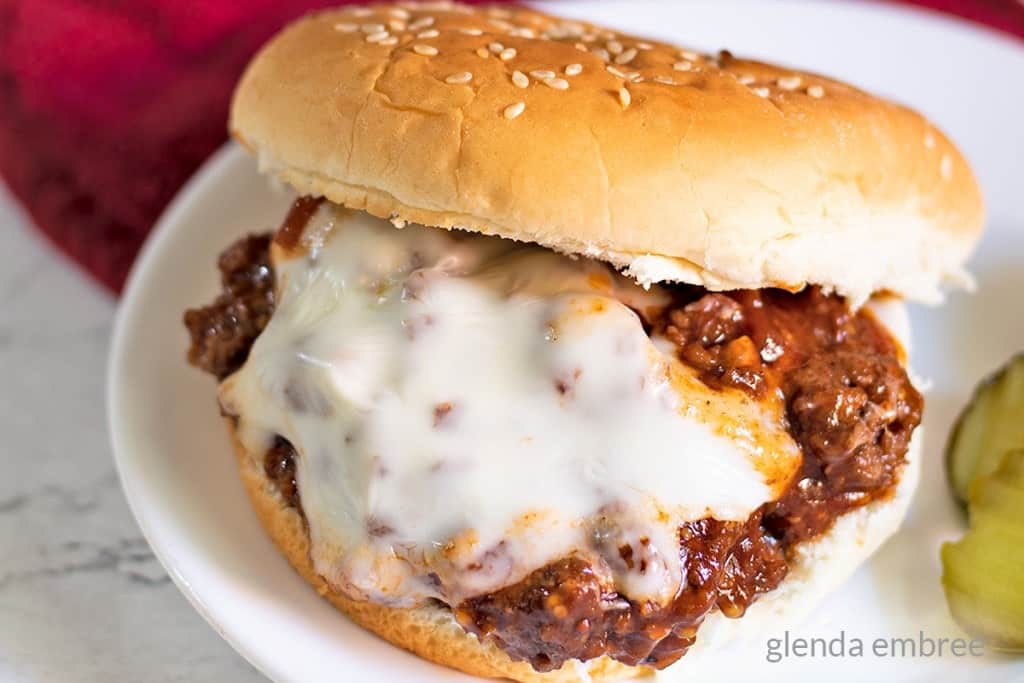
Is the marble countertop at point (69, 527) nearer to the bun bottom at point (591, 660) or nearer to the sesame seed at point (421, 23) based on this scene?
the bun bottom at point (591, 660)

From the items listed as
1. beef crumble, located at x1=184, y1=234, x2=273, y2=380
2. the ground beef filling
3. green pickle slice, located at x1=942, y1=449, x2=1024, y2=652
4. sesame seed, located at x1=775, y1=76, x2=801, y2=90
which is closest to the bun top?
sesame seed, located at x1=775, y1=76, x2=801, y2=90

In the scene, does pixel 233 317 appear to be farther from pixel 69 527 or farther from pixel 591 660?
pixel 591 660

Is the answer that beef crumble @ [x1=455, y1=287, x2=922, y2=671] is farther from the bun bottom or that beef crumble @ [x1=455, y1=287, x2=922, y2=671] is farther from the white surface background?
the white surface background

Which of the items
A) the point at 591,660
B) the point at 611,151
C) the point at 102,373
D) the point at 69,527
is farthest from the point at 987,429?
the point at 102,373

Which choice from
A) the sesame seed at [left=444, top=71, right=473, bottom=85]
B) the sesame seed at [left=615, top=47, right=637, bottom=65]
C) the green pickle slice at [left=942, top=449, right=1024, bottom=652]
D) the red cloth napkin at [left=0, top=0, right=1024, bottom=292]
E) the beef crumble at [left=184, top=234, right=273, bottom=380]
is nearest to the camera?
the sesame seed at [left=444, top=71, right=473, bottom=85]

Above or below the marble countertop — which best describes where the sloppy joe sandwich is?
above

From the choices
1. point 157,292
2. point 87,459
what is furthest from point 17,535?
point 157,292
